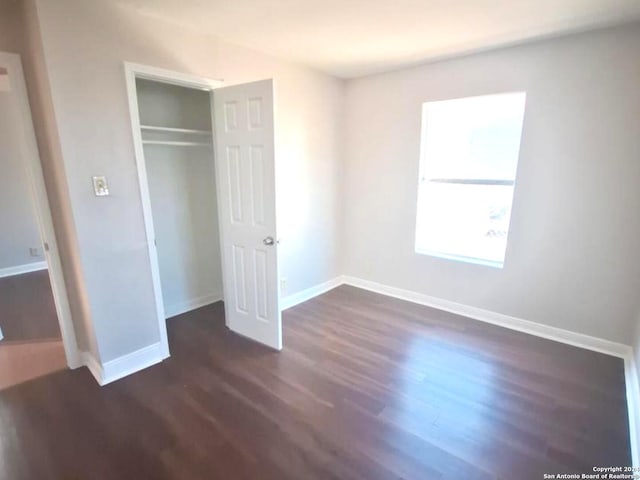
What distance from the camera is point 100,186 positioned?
221 cm

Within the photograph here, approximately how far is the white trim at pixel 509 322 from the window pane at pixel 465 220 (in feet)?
1.82

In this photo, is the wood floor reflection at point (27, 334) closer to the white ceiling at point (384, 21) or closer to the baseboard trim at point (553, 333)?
the white ceiling at point (384, 21)

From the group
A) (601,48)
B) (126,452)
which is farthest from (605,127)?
(126,452)

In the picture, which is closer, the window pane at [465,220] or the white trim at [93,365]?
the white trim at [93,365]

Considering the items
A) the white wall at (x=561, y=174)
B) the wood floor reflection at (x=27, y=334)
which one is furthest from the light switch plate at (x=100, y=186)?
the white wall at (x=561, y=174)

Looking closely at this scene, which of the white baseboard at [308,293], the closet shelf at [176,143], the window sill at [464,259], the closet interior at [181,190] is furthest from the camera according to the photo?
the white baseboard at [308,293]

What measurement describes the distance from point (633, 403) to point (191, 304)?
150 inches

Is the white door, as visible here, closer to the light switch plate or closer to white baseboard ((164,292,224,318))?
white baseboard ((164,292,224,318))

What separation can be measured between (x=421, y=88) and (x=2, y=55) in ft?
11.1

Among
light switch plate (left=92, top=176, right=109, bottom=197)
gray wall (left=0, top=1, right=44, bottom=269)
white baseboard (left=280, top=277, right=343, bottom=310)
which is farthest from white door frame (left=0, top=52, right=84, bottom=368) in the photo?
gray wall (left=0, top=1, right=44, bottom=269)

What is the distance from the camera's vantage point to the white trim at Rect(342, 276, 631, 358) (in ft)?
9.13

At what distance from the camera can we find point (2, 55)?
210 cm

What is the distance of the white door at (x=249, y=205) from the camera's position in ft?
8.45

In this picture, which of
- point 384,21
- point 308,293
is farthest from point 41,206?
point 384,21
